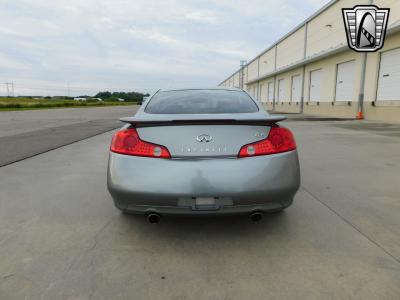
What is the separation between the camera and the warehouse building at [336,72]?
1505 centimetres

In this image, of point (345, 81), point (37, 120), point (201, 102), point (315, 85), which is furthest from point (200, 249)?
point (315, 85)

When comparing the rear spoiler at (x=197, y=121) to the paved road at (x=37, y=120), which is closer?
the rear spoiler at (x=197, y=121)

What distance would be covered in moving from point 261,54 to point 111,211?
43486 mm

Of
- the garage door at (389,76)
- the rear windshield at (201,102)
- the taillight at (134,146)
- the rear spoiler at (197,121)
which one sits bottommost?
the taillight at (134,146)

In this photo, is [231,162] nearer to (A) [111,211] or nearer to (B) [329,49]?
(A) [111,211]

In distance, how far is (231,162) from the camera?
251cm

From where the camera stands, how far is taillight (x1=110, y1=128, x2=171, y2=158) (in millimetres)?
2563

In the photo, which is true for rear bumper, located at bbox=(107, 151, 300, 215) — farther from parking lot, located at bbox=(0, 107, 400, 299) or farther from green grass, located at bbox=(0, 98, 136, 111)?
green grass, located at bbox=(0, 98, 136, 111)

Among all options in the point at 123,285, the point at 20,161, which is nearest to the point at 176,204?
the point at 123,285

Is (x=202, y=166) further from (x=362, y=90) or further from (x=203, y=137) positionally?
(x=362, y=90)

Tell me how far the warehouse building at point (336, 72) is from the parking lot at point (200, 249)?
6125 millimetres

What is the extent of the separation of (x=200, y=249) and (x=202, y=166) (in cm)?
75

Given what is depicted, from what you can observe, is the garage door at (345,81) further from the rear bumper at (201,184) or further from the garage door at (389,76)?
the rear bumper at (201,184)

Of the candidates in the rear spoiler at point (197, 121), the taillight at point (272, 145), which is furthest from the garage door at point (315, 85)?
the rear spoiler at point (197, 121)
